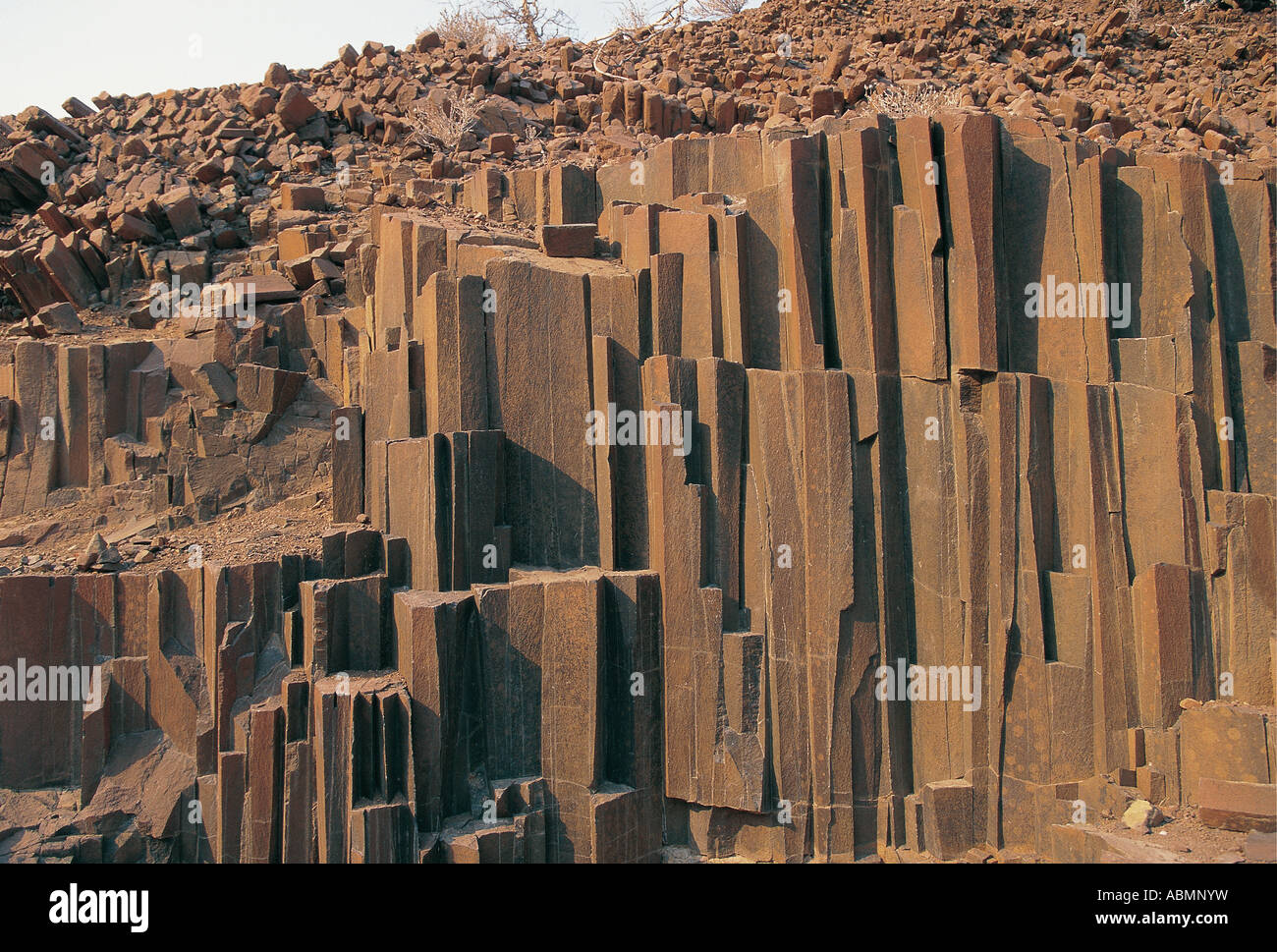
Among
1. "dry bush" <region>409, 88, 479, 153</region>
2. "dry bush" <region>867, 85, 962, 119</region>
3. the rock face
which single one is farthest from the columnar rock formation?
"dry bush" <region>409, 88, 479, 153</region>

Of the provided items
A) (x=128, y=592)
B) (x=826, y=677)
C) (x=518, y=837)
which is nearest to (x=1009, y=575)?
(x=826, y=677)

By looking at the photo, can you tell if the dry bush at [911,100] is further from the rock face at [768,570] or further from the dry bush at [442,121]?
the dry bush at [442,121]

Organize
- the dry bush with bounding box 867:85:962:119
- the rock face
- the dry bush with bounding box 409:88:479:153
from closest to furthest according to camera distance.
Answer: the rock face, the dry bush with bounding box 867:85:962:119, the dry bush with bounding box 409:88:479:153

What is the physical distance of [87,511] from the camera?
369 inches

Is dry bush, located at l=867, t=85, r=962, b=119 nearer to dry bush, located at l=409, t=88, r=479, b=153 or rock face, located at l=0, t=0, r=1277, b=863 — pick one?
rock face, located at l=0, t=0, r=1277, b=863

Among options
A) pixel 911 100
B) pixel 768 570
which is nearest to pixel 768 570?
pixel 768 570

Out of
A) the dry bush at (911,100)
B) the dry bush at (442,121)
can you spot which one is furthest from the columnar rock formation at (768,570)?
the dry bush at (442,121)

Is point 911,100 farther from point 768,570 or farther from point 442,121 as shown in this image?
point 768,570

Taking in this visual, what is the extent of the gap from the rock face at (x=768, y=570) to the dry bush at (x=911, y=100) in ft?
13.7

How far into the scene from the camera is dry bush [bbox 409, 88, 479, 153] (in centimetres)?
1319

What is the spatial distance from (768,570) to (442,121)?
8514 millimetres

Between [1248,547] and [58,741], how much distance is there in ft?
32.4

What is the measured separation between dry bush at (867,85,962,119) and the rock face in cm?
417

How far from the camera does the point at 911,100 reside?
13.4 m
